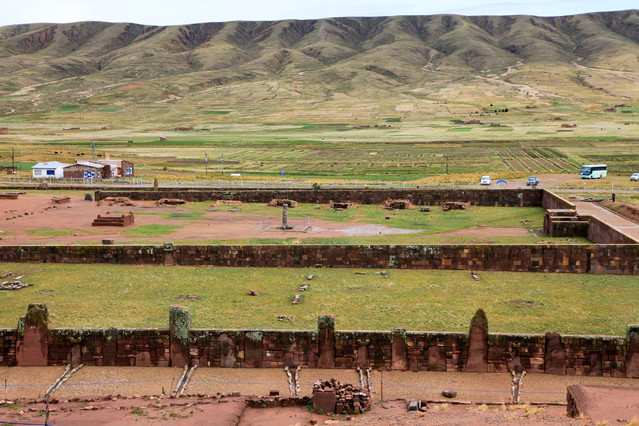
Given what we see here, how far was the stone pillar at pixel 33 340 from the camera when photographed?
21.8 meters

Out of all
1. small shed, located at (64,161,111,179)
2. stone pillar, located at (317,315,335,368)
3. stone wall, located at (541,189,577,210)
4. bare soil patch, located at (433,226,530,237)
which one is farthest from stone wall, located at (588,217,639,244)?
small shed, located at (64,161,111,179)

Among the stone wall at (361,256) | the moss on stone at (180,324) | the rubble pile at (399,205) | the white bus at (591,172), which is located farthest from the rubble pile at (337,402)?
the white bus at (591,172)

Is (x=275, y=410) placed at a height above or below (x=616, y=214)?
below

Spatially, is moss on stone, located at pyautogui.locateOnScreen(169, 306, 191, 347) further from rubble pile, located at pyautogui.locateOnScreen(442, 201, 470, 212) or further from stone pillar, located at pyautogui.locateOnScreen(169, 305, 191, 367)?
rubble pile, located at pyautogui.locateOnScreen(442, 201, 470, 212)

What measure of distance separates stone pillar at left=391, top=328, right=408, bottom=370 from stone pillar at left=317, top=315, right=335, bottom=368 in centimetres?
183

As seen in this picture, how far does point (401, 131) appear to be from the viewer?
168750 millimetres

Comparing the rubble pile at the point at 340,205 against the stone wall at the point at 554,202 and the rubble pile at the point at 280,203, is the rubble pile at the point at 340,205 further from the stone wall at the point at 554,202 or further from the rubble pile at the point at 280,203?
the stone wall at the point at 554,202

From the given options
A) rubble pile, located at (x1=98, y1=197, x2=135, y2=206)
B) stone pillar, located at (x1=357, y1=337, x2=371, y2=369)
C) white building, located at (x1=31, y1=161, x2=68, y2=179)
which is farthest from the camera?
white building, located at (x1=31, y1=161, x2=68, y2=179)

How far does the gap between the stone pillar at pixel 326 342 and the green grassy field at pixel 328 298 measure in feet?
13.1

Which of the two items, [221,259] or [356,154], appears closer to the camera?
[221,259]

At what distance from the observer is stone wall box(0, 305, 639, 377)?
70.2 ft

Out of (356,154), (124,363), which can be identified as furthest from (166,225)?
(356,154)

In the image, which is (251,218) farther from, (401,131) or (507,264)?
(401,131)

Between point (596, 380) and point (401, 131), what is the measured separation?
15010 cm
